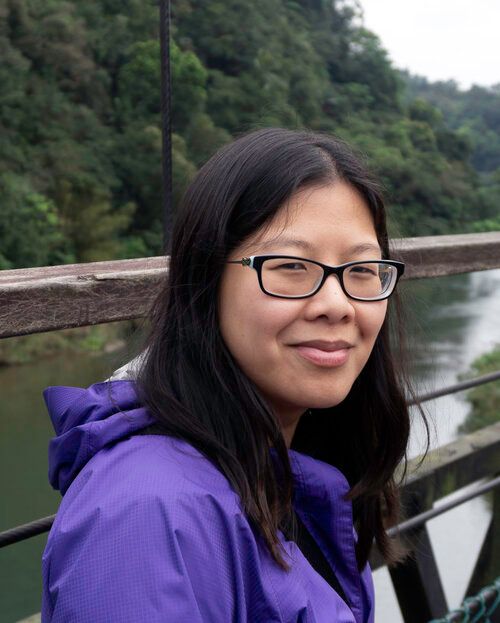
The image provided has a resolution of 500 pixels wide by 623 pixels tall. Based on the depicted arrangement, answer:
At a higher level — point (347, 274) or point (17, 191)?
point (347, 274)

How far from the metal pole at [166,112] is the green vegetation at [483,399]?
12176 millimetres

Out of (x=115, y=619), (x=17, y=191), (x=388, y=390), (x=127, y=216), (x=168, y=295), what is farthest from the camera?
(x=127, y=216)

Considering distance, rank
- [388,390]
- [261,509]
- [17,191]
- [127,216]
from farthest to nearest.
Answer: [127,216]
[17,191]
[388,390]
[261,509]

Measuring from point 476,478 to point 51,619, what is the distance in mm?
1335

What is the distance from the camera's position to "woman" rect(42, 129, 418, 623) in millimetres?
582

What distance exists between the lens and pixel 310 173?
73 cm

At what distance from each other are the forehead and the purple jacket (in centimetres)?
18

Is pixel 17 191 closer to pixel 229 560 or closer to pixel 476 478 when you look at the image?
pixel 476 478

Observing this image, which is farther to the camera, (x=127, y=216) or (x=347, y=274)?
(x=127, y=216)

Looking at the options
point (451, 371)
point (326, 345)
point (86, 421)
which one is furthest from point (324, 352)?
point (451, 371)

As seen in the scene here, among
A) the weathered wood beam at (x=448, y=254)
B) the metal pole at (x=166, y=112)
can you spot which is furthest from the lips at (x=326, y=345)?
the weathered wood beam at (x=448, y=254)

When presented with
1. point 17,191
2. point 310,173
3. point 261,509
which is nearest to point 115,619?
point 261,509

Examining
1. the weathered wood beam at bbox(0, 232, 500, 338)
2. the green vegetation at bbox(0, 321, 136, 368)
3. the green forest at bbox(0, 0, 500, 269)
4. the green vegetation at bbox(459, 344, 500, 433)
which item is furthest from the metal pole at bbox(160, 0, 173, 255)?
the green forest at bbox(0, 0, 500, 269)

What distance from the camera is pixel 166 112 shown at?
116 cm
